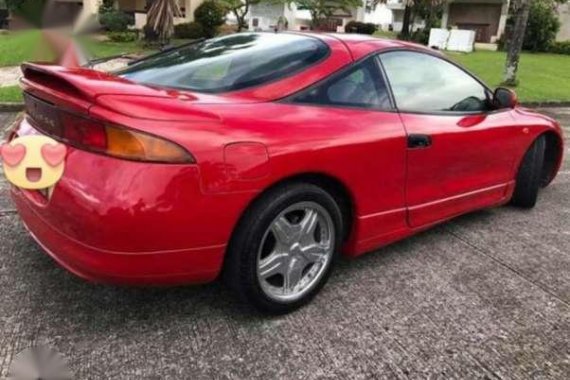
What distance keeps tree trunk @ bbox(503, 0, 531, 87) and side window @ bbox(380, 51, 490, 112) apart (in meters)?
Result: 9.03

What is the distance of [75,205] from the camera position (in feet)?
6.89

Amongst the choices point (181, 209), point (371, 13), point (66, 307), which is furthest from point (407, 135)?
point (371, 13)

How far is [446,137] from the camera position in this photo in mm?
3162

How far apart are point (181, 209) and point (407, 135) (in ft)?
4.61

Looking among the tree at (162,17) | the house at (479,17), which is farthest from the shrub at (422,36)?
the tree at (162,17)

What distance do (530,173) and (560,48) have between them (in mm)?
30402

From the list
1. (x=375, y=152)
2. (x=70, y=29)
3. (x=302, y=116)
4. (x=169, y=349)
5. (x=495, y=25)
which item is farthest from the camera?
(x=495, y=25)

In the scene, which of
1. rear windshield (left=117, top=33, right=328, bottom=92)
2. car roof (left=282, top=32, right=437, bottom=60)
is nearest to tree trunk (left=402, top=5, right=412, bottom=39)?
car roof (left=282, top=32, right=437, bottom=60)

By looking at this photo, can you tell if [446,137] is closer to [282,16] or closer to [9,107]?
[9,107]

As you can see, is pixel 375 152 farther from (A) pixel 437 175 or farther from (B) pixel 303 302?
(B) pixel 303 302

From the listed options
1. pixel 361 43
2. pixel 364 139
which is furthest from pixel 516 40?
pixel 364 139

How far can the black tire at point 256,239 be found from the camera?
7.66 feet

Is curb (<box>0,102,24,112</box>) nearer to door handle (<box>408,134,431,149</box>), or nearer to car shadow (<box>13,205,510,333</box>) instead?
car shadow (<box>13,205,510,333</box>)

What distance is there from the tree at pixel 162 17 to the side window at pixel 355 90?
680 inches
